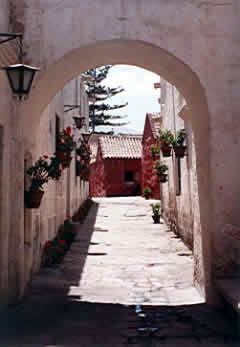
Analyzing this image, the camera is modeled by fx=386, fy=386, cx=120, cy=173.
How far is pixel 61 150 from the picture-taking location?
306 inches

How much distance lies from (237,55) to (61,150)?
404cm

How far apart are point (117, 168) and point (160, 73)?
64.9 feet

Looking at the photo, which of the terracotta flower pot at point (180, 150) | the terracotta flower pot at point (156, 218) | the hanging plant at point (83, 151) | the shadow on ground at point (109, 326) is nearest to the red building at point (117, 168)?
the hanging plant at point (83, 151)

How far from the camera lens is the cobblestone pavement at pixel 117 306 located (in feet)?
12.5

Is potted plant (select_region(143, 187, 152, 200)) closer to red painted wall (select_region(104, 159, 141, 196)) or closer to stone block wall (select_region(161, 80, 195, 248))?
stone block wall (select_region(161, 80, 195, 248))

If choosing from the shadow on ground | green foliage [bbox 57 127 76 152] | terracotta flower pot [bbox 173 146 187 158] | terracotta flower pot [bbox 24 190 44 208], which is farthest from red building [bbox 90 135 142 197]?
the shadow on ground

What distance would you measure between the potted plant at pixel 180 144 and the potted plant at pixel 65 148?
2528 mm

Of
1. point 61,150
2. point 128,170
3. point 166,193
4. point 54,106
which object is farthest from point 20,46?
point 128,170

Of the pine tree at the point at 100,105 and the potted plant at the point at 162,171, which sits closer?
the potted plant at the point at 162,171

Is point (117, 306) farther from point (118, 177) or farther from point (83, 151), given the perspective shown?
point (118, 177)

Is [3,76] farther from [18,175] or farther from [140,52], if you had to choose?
[140,52]

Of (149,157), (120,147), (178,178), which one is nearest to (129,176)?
(120,147)

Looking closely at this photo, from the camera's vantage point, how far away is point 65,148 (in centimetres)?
790

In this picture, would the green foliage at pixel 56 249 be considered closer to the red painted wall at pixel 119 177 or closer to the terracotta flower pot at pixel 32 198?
the terracotta flower pot at pixel 32 198
